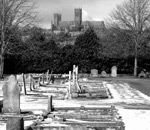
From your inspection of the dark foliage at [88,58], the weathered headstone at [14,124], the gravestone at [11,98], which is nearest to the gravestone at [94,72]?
the dark foliage at [88,58]

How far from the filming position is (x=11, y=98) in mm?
13266

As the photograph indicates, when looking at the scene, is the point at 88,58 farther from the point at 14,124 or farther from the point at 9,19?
the point at 14,124

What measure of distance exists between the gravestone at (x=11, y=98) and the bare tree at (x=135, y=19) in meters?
33.1

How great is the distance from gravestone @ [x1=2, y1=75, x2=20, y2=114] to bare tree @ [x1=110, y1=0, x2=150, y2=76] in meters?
33.1

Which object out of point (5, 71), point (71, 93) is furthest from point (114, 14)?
point (71, 93)

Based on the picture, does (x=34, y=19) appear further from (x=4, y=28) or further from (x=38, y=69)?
(x=38, y=69)

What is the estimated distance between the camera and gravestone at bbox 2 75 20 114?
43.2 feet

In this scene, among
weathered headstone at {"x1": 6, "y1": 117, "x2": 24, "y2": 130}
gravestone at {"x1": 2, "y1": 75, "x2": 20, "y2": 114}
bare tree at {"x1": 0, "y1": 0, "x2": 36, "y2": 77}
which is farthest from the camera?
bare tree at {"x1": 0, "y1": 0, "x2": 36, "y2": 77}

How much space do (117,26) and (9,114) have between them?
36.5 meters

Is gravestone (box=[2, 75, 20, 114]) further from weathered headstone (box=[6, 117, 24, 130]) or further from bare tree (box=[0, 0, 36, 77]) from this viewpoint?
bare tree (box=[0, 0, 36, 77])

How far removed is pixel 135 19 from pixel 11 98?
3575cm

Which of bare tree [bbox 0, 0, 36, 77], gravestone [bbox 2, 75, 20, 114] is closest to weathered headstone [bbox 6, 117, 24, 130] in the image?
gravestone [bbox 2, 75, 20, 114]

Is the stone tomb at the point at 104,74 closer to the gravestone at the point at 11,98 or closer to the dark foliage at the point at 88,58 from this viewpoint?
the dark foliage at the point at 88,58

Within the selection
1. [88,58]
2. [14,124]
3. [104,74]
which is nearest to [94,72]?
[104,74]
